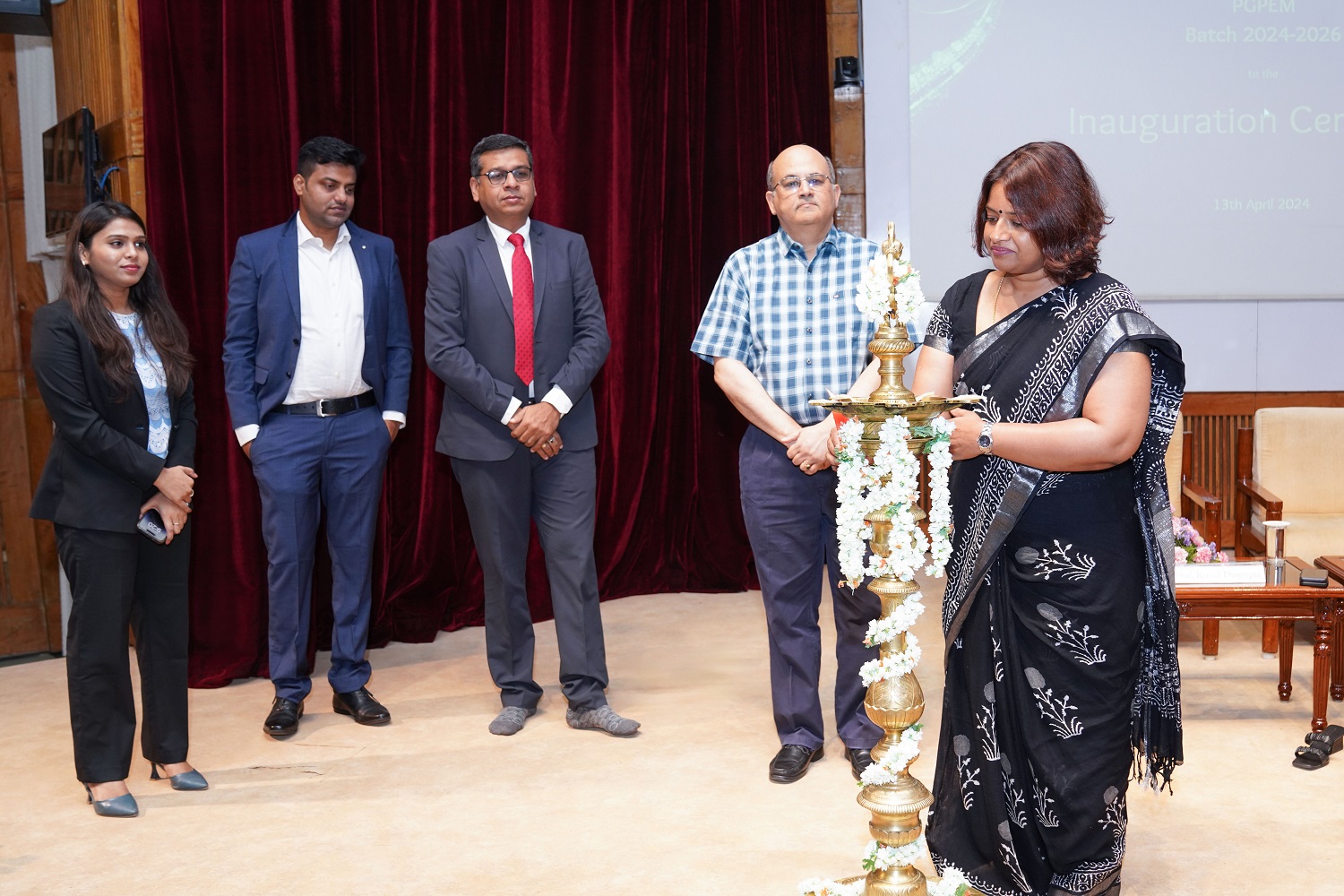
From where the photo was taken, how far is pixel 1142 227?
5609 mm

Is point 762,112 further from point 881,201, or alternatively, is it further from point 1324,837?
point 1324,837

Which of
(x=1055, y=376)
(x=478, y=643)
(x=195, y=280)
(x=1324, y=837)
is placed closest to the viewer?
(x=1055, y=376)

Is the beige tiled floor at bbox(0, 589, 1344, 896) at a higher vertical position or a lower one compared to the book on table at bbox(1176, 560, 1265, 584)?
lower

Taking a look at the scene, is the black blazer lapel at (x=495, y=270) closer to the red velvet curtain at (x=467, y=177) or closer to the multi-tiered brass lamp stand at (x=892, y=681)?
the red velvet curtain at (x=467, y=177)

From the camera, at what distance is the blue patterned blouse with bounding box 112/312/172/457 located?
3.18 meters

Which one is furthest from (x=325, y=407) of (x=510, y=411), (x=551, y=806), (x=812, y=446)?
(x=812, y=446)

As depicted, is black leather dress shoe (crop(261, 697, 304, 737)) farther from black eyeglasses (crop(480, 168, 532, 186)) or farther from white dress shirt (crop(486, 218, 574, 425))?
black eyeglasses (crop(480, 168, 532, 186))

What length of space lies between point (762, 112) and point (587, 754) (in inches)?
125

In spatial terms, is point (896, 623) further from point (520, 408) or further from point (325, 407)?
point (325, 407)

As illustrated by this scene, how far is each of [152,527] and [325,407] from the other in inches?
29.6

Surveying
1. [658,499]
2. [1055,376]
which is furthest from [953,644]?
[658,499]

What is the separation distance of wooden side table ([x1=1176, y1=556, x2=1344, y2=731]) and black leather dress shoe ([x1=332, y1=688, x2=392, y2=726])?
2.34 meters

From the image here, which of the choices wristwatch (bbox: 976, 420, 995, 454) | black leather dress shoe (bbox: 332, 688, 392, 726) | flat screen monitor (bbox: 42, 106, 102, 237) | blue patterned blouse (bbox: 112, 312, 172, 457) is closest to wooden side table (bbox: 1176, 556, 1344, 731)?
wristwatch (bbox: 976, 420, 995, 454)

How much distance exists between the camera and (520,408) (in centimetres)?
368
